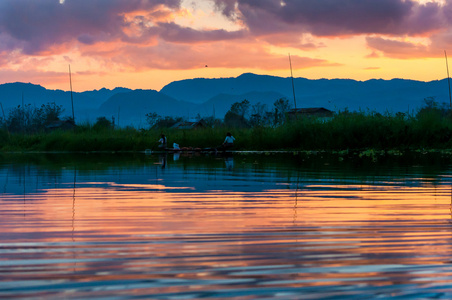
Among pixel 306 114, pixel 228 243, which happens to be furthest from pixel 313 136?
pixel 228 243

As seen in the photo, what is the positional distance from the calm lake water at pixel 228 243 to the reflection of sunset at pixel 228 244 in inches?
0.6

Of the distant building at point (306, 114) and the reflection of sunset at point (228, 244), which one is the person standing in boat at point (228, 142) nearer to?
the distant building at point (306, 114)

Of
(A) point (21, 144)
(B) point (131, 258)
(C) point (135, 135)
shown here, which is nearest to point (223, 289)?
(B) point (131, 258)

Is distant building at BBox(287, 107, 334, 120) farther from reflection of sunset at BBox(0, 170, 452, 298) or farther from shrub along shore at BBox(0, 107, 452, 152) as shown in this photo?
reflection of sunset at BBox(0, 170, 452, 298)

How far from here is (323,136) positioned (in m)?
35.5

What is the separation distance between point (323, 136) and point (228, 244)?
29850mm

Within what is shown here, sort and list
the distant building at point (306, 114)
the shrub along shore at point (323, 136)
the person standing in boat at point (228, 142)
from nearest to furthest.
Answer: the person standing in boat at point (228, 142) → the shrub along shore at point (323, 136) → the distant building at point (306, 114)

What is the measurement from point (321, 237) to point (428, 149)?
28458 millimetres

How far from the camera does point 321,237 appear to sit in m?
6.63

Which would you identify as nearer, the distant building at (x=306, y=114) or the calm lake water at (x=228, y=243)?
the calm lake water at (x=228, y=243)

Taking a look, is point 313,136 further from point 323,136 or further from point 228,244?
point 228,244

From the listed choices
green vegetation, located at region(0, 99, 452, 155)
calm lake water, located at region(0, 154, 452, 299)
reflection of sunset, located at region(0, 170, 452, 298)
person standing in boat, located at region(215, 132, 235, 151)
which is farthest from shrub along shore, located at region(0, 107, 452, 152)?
reflection of sunset, located at region(0, 170, 452, 298)

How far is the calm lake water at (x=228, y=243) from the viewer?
15.0 feet

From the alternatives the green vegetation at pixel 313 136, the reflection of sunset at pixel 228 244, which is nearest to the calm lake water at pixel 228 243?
the reflection of sunset at pixel 228 244
